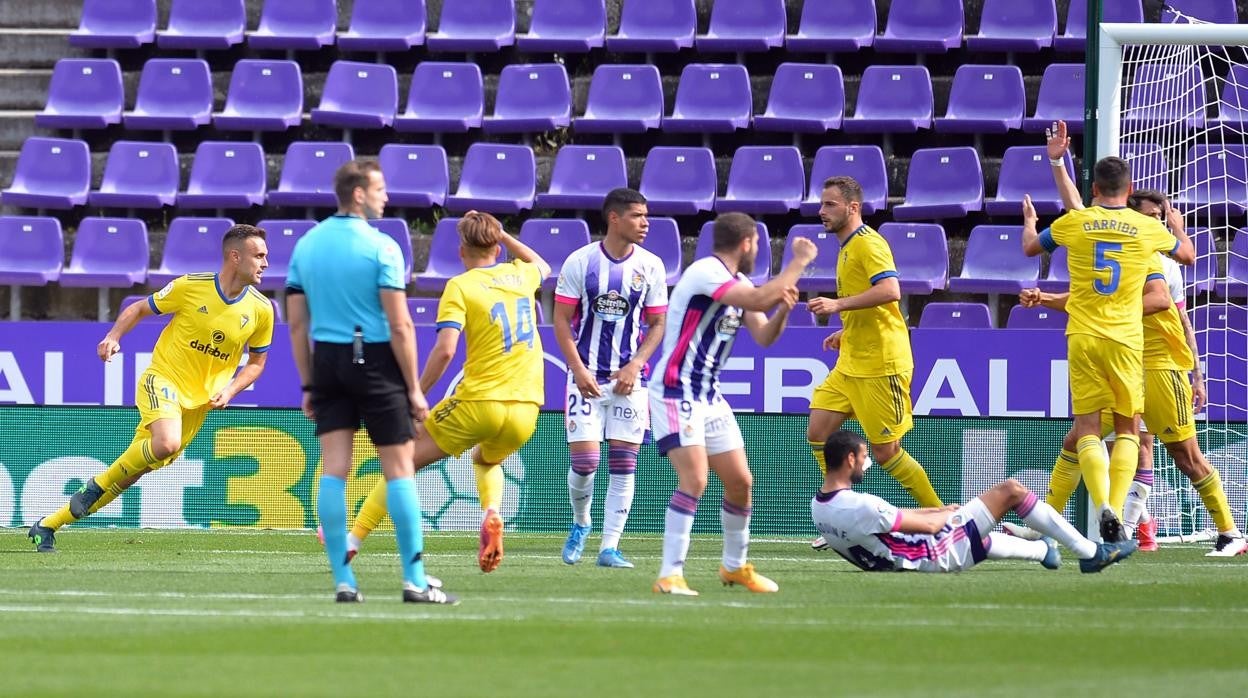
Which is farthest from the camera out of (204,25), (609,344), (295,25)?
(204,25)

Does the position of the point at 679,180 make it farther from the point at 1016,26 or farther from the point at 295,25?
the point at 295,25

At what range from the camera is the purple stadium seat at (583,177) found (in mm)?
16875

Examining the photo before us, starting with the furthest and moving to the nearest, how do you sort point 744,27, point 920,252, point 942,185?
point 744,27 < point 942,185 < point 920,252

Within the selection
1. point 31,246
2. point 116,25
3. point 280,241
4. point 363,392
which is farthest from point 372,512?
point 116,25

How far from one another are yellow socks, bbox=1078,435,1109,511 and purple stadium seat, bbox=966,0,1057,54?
27.8ft

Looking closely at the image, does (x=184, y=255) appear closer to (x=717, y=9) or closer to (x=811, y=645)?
(x=717, y=9)

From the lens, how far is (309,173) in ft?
56.9

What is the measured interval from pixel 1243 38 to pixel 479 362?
5886 mm

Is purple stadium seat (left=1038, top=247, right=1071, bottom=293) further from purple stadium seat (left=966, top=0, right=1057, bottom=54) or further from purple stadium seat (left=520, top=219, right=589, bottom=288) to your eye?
purple stadium seat (left=520, top=219, right=589, bottom=288)

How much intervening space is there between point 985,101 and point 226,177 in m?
7.48

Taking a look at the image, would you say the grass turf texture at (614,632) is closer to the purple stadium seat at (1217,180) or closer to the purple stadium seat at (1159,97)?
the purple stadium seat at (1159,97)

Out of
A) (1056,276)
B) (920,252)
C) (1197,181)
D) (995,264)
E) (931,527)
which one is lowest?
(931,527)

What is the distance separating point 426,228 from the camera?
57.7ft

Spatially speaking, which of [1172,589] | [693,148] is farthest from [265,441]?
[1172,589]
